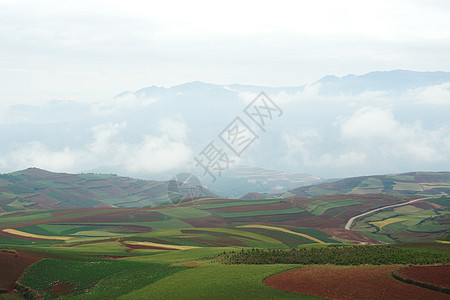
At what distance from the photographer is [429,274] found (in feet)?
153

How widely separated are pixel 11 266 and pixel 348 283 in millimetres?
40937

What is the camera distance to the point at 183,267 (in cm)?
6031

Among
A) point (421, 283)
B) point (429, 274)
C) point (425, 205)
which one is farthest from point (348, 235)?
point (421, 283)

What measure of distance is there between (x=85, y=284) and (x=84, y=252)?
73.4ft

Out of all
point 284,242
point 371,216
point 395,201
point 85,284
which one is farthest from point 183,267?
point 395,201

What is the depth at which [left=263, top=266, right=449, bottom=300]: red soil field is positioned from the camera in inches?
1665

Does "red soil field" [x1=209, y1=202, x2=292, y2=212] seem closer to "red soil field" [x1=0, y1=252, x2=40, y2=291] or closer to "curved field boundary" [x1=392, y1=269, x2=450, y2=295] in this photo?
"red soil field" [x1=0, y1=252, x2=40, y2=291]

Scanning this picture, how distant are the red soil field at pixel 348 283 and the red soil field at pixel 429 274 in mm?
1259

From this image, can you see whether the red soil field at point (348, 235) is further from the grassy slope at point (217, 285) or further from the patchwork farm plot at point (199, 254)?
the grassy slope at point (217, 285)

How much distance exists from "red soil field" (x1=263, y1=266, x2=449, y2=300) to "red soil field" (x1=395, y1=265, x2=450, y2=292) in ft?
4.13

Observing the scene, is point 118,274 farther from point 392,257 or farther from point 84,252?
point 392,257

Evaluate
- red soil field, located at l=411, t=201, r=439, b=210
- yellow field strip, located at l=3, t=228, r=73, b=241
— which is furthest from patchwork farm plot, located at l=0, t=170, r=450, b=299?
red soil field, located at l=411, t=201, r=439, b=210

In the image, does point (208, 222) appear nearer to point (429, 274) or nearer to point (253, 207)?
point (253, 207)

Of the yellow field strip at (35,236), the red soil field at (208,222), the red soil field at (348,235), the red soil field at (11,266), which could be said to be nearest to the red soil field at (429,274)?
the red soil field at (11,266)
